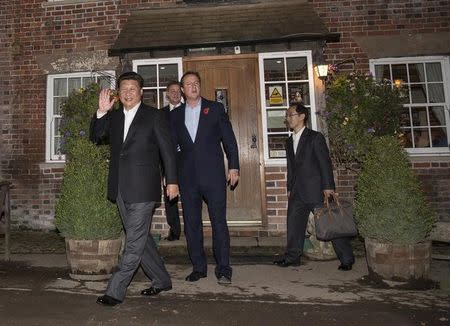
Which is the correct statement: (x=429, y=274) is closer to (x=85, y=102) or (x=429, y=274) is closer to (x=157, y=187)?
(x=157, y=187)

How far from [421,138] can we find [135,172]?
555cm

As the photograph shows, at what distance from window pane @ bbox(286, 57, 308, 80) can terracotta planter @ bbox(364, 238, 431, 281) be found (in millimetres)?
3500

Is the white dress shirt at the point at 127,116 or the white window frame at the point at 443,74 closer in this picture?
the white dress shirt at the point at 127,116

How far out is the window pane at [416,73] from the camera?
707cm

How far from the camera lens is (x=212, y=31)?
6.55 m

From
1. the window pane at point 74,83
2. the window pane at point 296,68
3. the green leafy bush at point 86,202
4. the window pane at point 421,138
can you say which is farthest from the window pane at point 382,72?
the window pane at point 74,83

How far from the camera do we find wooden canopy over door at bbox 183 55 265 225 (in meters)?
6.53

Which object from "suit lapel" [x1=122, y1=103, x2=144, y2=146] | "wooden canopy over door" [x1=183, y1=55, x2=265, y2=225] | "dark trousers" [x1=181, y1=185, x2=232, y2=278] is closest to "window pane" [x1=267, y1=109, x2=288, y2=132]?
"wooden canopy over door" [x1=183, y1=55, x2=265, y2=225]

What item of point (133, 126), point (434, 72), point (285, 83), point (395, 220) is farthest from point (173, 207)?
point (434, 72)

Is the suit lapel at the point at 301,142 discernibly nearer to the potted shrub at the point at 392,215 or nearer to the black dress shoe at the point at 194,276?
the potted shrub at the point at 392,215

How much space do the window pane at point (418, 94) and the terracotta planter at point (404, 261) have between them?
12.3ft

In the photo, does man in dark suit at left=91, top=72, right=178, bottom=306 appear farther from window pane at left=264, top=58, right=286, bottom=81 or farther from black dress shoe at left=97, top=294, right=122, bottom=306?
window pane at left=264, top=58, right=286, bottom=81

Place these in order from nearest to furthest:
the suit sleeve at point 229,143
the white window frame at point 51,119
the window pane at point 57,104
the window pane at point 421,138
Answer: the suit sleeve at point 229,143, the window pane at point 421,138, the white window frame at point 51,119, the window pane at point 57,104

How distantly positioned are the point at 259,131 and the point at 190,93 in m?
2.55
